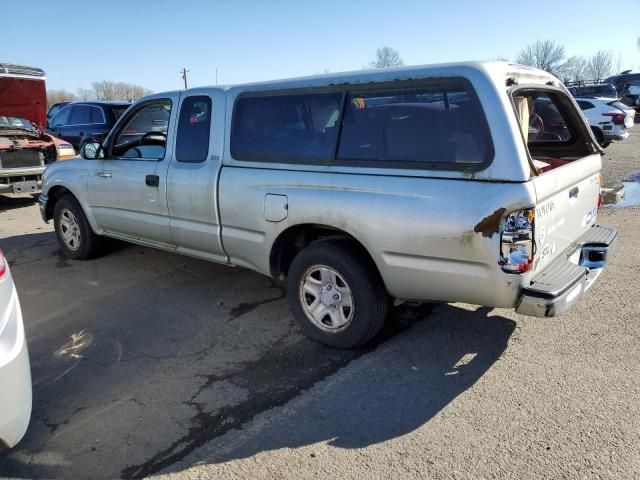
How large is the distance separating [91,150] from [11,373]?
142 inches

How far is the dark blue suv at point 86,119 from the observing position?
11.5 metres

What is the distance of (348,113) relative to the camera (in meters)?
3.52

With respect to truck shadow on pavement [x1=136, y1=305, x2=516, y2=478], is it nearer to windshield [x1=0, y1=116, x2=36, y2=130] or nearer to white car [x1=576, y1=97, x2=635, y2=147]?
windshield [x1=0, y1=116, x2=36, y2=130]

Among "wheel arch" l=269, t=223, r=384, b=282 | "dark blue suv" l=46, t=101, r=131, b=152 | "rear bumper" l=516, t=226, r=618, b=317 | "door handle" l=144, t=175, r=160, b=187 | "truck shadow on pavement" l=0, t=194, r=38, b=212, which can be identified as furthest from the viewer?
"dark blue suv" l=46, t=101, r=131, b=152

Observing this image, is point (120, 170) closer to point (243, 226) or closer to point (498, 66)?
point (243, 226)

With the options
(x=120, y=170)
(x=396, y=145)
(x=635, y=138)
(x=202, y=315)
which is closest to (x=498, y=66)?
(x=396, y=145)

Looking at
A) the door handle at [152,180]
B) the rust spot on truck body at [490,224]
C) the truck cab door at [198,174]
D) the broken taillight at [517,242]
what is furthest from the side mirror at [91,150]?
the broken taillight at [517,242]

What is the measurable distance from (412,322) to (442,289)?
101 cm

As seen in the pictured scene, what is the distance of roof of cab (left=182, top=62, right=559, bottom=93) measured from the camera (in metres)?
2.99

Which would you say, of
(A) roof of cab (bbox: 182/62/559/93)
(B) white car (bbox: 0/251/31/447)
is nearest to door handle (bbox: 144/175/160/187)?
(A) roof of cab (bbox: 182/62/559/93)

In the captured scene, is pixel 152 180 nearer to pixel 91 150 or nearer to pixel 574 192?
pixel 91 150

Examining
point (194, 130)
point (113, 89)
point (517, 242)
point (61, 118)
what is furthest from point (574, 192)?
point (113, 89)

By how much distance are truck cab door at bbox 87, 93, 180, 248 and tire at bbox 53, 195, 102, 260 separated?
0.37 meters

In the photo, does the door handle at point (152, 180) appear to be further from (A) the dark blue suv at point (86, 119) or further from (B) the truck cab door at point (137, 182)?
(A) the dark blue suv at point (86, 119)
